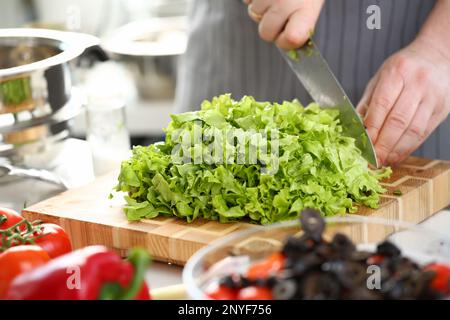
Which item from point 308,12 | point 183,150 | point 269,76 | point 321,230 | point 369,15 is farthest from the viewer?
point 269,76

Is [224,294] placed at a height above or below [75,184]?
above

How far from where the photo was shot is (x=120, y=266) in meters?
0.98

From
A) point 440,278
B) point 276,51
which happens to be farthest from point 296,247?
point 276,51

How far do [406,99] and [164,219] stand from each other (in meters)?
0.68

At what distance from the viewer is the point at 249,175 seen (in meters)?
1.60

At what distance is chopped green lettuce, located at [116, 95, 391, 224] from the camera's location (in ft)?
5.16

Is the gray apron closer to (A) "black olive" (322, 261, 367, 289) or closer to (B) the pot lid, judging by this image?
(B) the pot lid

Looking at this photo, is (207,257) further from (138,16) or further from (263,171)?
(138,16)

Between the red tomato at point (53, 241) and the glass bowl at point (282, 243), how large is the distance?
0.36 meters

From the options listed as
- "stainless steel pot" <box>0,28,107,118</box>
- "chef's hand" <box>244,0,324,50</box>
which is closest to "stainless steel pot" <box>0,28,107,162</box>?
"stainless steel pot" <box>0,28,107,118</box>

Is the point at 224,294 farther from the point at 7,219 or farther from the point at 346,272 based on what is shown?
the point at 7,219

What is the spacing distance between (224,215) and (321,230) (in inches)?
24.2

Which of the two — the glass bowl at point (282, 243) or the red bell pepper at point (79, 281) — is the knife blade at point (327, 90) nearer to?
the glass bowl at point (282, 243)

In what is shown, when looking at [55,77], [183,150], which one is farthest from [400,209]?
[55,77]
